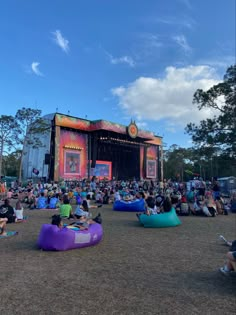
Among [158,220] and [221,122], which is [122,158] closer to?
[221,122]

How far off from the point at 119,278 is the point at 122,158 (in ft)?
117

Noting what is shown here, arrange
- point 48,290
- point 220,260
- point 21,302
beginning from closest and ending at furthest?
1. point 21,302
2. point 48,290
3. point 220,260

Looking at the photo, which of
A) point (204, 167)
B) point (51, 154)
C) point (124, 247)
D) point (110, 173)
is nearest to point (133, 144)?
point (110, 173)

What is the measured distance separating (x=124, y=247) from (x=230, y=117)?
1947 centimetres

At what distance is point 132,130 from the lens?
120 feet

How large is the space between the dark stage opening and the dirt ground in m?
30.2

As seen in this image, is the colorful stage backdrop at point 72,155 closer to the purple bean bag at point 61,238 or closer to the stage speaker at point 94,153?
the stage speaker at point 94,153

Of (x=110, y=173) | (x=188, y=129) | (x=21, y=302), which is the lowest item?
(x=21, y=302)

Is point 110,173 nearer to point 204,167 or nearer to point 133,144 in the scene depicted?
point 133,144

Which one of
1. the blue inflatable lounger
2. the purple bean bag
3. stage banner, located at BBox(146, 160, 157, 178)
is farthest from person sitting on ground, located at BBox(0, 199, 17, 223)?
stage banner, located at BBox(146, 160, 157, 178)

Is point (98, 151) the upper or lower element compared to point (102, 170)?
upper

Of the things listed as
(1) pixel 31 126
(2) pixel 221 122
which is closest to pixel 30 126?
(1) pixel 31 126

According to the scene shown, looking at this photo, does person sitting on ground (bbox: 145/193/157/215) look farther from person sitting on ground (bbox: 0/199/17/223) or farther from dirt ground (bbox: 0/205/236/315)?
person sitting on ground (bbox: 0/199/17/223)

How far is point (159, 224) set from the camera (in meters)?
8.55
